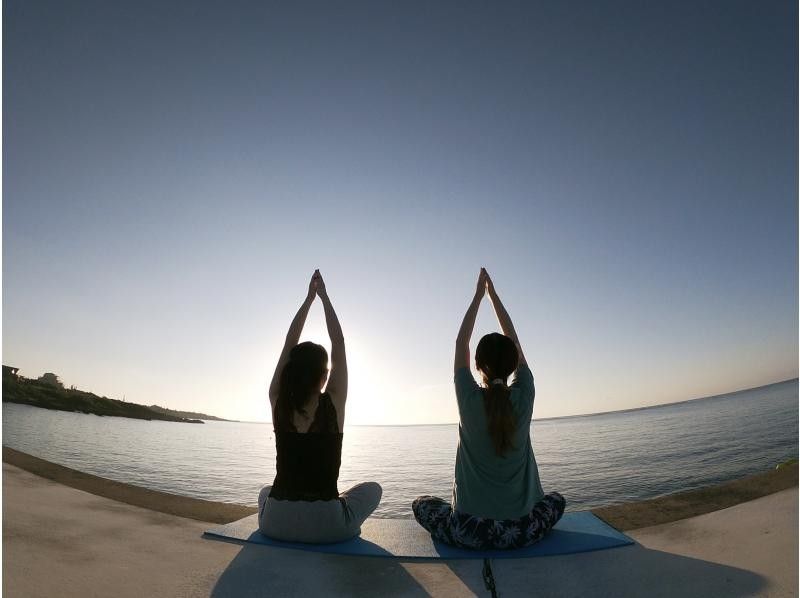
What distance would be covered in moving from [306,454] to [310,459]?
0.05 metres

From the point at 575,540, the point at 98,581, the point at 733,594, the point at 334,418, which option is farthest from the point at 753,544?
the point at 98,581

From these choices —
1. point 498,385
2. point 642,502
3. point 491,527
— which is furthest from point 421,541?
point 642,502

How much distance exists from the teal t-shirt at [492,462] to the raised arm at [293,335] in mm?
1456

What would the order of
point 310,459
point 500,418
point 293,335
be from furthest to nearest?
point 293,335 < point 310,459 < point 500,418

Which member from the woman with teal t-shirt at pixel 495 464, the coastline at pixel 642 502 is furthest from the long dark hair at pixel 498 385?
the coastline at pixel 642 502

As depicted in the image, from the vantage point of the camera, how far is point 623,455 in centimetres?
1834

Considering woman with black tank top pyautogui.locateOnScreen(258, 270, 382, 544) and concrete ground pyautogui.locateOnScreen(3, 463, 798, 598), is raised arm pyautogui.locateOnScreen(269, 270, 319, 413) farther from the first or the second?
concrete ground pyautogui.locateOnScreen(3, 463, 798, 598)

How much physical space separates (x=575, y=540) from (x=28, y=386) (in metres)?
79.5

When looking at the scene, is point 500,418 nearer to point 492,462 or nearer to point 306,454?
point 492,462

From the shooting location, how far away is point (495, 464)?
330 cm

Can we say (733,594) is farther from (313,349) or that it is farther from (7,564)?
(7,564)

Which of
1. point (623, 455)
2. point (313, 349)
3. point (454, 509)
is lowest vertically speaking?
point (623, 455)

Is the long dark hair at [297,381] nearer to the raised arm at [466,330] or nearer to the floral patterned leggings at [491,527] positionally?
the raised arm at [466,330]

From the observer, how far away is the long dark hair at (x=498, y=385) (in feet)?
10.4
